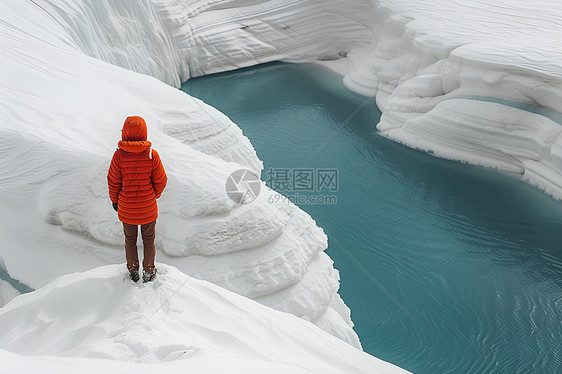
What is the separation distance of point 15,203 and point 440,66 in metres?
6.24

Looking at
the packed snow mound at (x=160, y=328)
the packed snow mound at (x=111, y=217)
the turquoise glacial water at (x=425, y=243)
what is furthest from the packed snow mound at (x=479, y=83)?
the packed snow mound at (x=160, y=328)

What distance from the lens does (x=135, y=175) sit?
9.05 feet

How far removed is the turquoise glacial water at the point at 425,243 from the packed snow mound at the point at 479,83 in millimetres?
270

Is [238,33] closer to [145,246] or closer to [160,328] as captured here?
[145,246]

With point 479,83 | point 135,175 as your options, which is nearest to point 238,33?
point 479,83

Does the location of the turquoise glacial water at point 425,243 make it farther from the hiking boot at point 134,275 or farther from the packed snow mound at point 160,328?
the hiking boot at point 134,275

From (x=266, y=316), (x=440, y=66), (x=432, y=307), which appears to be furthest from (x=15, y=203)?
(x=440, y=66)

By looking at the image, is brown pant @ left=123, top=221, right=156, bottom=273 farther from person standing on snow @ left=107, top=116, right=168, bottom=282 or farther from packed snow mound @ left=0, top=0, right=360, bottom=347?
packed snow mound @ left=0, top=0, right=360, bottom=347

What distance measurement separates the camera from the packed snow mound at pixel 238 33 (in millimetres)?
9836

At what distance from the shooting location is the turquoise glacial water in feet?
16.4

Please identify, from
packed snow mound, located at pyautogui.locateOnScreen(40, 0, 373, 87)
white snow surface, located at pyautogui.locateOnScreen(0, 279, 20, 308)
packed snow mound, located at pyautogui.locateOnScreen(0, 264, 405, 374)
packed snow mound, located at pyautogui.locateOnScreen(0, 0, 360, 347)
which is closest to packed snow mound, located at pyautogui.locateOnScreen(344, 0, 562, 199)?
packed snow mound, located at pyautogui.locateOnScreen(40, 0, 373, 87)

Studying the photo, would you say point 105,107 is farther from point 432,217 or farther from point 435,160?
point 435,160

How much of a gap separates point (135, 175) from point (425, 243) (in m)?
4.18

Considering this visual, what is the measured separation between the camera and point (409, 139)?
8.34 metres
